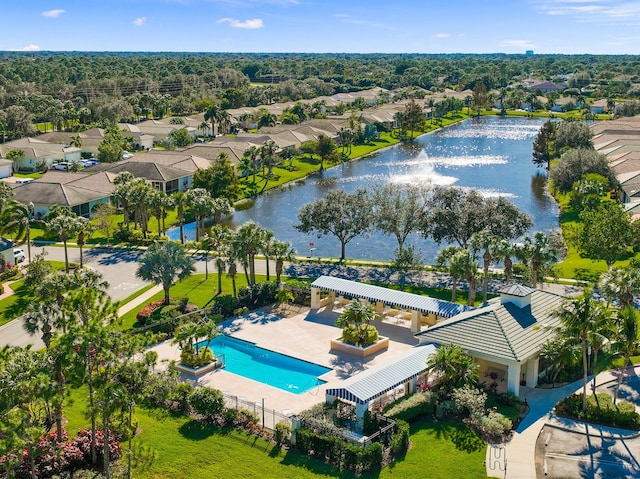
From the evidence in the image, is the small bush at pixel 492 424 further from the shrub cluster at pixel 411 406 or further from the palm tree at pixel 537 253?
the palm tree at pixel 537 253

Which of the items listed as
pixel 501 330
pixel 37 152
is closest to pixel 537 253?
pixel 501 330

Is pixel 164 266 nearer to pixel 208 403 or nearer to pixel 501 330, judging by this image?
pixel 208 403

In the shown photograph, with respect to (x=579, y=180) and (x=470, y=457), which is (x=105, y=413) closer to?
(x=470, y=457)

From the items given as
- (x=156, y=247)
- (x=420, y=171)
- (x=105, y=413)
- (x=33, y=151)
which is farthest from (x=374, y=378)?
(x=33, y=151)

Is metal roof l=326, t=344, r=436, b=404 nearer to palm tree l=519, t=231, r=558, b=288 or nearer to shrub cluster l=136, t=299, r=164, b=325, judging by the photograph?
palm tree l=519, t=231, r=558, b=288

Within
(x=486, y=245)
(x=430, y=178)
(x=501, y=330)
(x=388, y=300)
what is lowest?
(x=388, y=300)
